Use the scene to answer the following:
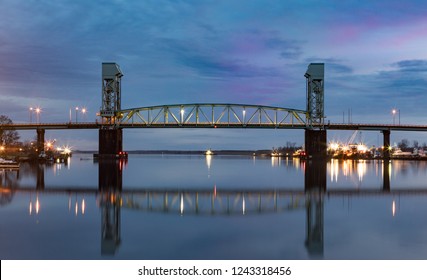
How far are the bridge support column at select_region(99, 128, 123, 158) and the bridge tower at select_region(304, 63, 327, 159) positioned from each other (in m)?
53.7

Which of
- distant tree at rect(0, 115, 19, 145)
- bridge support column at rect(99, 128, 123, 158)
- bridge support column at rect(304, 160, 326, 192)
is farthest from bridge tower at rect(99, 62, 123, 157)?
bridge support column at rect(304, 160, 326, 192)

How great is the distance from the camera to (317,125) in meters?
140

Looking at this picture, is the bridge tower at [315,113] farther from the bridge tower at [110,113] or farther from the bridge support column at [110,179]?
the bridge support column at [110,179]

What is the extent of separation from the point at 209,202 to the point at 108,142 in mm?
104674

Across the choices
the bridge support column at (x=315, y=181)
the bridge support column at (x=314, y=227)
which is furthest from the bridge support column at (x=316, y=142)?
the bridge support column at (x=314, y=227)

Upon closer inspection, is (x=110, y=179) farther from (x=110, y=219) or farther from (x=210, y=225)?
(x=210, y=225)

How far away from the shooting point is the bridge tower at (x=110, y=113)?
131875mm

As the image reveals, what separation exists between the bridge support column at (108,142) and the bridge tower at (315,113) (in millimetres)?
53719

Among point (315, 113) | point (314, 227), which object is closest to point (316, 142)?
point (315, 113)

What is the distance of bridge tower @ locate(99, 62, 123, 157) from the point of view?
433 ft

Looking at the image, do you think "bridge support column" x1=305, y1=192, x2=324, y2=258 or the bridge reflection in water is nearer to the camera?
"bridge support column" x1=305, y1=192, x2=324, y2=258

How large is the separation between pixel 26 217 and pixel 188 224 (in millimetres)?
8016

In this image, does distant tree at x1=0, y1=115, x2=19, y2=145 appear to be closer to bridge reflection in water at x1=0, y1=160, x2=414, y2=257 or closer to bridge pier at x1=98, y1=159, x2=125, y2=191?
bridge pier at x1=98, y1=159, x2=125, y2=191

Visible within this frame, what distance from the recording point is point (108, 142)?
433 ft
